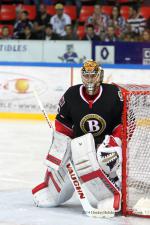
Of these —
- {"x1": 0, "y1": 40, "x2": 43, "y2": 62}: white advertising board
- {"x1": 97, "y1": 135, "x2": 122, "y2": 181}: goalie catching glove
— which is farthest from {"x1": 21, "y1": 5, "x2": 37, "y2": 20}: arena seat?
{"x1": 97, "y1": 135, "x2": 122, "y2": 181}: goalie catching glove

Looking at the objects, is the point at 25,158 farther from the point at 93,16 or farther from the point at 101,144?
the point at 93,16

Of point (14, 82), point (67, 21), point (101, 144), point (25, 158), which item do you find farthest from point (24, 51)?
point (101, 144)

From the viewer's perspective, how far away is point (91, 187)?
4.43m

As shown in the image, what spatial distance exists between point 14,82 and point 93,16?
2208mm

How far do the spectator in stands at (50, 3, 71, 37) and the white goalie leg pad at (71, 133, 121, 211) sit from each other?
22.8ft

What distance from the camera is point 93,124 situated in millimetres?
4473

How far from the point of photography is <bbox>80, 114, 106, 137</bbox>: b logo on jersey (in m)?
4.46

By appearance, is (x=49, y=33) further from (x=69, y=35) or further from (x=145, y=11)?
(x=145, y=11)

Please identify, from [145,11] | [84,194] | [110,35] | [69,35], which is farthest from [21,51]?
[84,194]

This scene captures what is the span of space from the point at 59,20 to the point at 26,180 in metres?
6.01

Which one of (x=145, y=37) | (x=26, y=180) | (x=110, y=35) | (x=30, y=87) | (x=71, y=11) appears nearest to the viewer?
(x=26, y=180)

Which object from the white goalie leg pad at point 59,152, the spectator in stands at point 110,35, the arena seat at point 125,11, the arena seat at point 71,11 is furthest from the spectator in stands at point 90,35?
the white goalie leg pad at point 59,152

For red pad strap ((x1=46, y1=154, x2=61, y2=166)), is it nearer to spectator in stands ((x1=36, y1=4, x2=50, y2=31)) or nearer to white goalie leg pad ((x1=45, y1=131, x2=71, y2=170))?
white goalie leg pad ((x1=45, y1=131, x2=71, y2=170))

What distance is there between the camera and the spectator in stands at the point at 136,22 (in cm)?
1070
